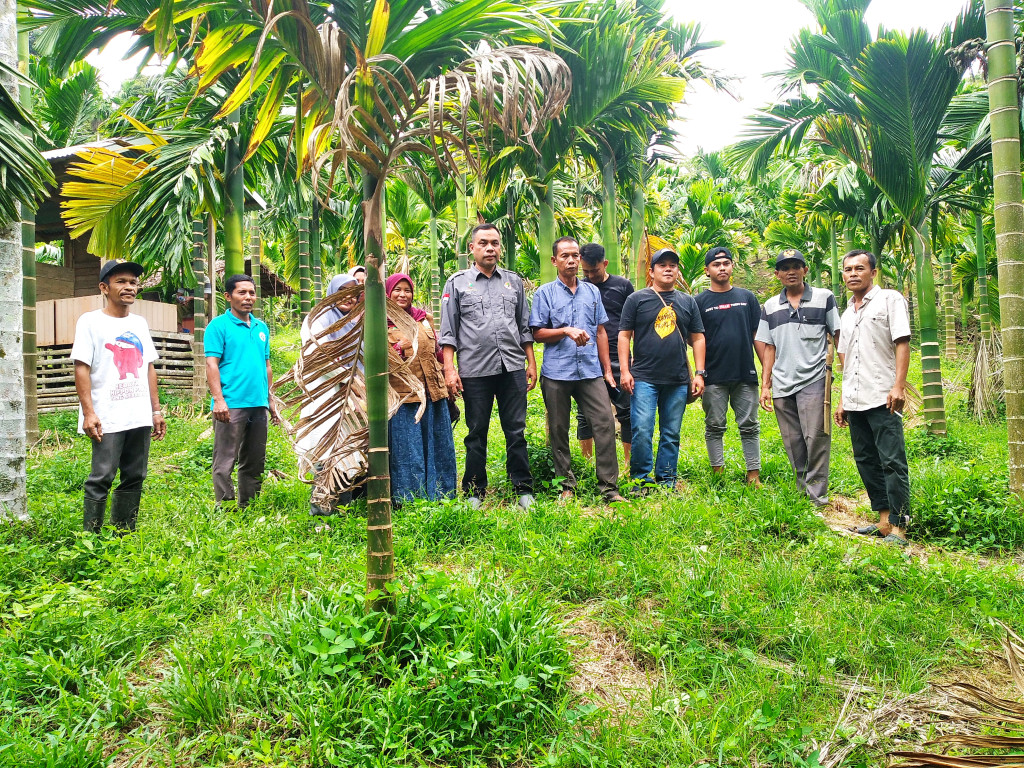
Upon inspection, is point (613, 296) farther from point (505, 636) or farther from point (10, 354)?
point (10, 354)

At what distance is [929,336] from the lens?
7.77m

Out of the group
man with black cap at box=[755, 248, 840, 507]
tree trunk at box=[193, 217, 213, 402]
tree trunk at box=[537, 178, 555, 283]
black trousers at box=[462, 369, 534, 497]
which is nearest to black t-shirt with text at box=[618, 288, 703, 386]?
man with black cap at box=[755, 248, 840, 507]

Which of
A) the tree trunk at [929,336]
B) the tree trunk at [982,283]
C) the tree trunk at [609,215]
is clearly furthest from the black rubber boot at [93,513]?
the tree trunk at [982,283]

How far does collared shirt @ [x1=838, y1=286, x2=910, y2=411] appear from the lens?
4707 mm

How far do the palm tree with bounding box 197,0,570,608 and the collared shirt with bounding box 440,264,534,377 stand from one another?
2.22 m

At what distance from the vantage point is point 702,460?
6586 mm

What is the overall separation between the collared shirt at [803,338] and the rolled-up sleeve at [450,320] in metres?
2.53

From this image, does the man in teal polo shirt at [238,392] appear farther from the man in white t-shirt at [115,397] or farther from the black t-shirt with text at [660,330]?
the black t-shirt with text at [660,330]

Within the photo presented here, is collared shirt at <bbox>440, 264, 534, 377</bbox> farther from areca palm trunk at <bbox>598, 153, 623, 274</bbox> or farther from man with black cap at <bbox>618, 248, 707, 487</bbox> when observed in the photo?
areca palm trunk at <bbox>598, 153, 623, 274</bbox>

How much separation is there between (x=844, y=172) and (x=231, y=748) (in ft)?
40.4

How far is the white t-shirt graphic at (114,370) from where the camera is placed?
14.0ft

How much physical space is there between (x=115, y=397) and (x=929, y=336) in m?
8.08

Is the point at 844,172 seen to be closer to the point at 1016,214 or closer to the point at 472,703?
the point at 1016,214

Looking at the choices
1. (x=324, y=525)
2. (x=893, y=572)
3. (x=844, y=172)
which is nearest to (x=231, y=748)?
(x=324, y=525)
